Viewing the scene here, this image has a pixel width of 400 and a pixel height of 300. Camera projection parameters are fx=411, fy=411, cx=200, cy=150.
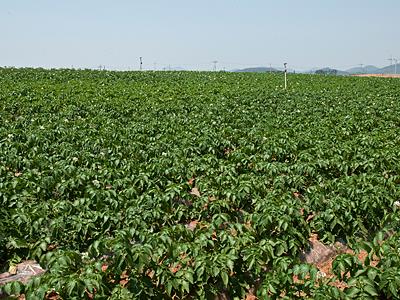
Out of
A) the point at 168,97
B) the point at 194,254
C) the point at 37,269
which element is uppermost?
the point at 168,97

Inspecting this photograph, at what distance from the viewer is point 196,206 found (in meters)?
6.53

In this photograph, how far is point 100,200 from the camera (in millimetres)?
6391

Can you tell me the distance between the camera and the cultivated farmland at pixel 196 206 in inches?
173

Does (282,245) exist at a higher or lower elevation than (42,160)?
→ lower

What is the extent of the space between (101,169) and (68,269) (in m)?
3.86

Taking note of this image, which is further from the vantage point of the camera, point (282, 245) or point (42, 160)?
point (42, 160)

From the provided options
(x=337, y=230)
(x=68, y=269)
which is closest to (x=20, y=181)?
(x=68, y=269)

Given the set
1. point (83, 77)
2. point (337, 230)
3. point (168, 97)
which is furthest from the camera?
point (83, 77)

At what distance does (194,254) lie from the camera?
471cm

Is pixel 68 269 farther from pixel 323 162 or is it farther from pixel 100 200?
pixel 323 162

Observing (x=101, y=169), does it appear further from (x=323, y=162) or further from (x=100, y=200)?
(x=323, y=162)

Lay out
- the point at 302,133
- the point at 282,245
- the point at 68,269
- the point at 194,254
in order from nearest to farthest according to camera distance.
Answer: the point at 68,269, the point at 194,254, the point at 282,245, the point at 302,133

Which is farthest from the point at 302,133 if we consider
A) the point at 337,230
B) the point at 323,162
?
the point at 337,230

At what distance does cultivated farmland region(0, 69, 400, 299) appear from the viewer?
4.38m
